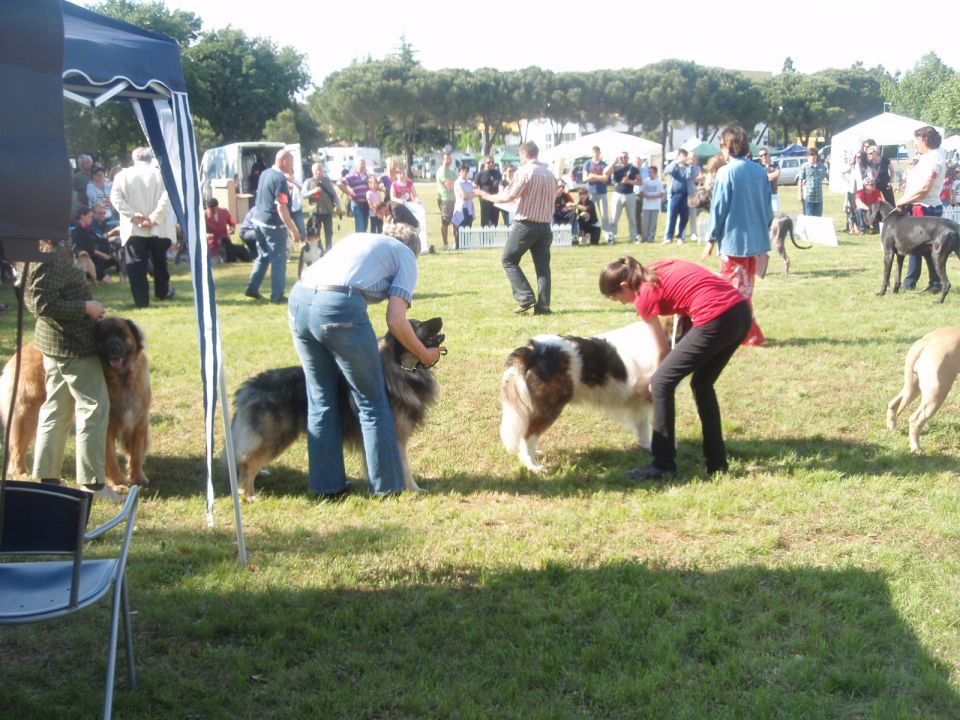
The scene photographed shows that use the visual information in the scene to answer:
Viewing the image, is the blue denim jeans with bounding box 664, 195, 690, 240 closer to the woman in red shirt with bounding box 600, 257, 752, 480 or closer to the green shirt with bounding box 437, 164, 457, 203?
the green shirt with bounding box 437, 164, 457, 203

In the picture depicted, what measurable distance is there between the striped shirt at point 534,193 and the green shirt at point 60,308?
20.1ft

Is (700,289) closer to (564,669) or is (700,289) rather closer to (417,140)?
(564,669)

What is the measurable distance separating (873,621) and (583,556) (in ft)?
4.53

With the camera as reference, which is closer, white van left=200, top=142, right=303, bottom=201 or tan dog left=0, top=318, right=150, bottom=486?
tan dog left=0, top=318, right=150, bottom=486

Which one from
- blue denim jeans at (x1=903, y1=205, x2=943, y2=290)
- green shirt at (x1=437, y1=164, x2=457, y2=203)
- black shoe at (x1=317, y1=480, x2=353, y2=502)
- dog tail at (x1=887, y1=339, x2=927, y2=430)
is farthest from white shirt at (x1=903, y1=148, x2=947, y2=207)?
green shirt at (x1=437, y1=164, x2=457, y2=203)

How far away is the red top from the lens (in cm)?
515

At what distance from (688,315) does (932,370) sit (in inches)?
71.1

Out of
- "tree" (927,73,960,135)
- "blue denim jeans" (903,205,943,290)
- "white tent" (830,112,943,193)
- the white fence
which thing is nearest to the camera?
"blue denim jeans" (903,205,943,290)

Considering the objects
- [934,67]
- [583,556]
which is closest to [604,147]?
[583,556]

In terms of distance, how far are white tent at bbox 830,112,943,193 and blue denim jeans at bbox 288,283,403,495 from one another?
3590 cm

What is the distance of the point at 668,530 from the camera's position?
15.6 ft

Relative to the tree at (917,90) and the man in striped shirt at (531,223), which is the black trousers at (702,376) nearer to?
the man in striped shirt at (531,223)

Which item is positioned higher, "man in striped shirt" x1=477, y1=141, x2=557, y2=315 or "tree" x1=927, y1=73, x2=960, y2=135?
"tree" x1=927, y1=73, x2=960, y2=135

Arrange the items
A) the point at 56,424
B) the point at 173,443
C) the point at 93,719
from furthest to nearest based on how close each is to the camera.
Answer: the point at 173,443
the point at 56,424
the point at 93,719
